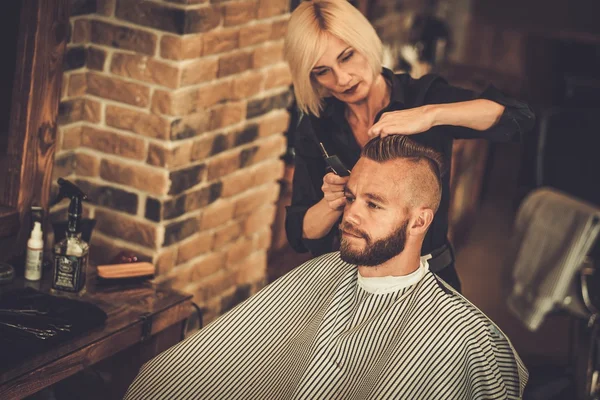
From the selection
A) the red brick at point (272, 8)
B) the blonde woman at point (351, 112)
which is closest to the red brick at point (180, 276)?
the blonde woman at point (351, 112)

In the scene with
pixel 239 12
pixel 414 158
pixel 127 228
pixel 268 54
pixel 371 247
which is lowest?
pixel 127 228

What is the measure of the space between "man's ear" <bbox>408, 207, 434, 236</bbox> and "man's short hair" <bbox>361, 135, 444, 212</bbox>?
16 millimetres

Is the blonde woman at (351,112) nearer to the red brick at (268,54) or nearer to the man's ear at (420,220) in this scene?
the man's ear at (420,220)

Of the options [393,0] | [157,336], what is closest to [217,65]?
[157,336]

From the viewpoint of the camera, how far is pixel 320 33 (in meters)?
1.93

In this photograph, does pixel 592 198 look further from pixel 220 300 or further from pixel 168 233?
pixel 168 233

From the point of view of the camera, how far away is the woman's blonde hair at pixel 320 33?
1.93 m

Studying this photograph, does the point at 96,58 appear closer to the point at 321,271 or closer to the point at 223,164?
the point at 223,164

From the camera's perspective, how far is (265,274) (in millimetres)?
2984

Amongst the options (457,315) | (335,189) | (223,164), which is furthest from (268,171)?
(457,315)

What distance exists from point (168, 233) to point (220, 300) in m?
0.47

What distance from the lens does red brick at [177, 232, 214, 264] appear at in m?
2.45

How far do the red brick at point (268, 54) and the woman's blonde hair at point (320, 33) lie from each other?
0.51m

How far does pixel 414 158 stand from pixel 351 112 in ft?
1.11
